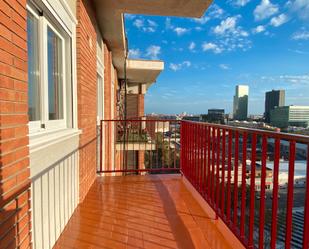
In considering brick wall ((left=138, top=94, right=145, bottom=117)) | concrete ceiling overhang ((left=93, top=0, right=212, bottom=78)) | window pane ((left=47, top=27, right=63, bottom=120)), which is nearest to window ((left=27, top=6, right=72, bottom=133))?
window pane ((left=47, top=27, right=63, bottom=120))

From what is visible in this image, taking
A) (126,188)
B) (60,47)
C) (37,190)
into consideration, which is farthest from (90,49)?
(37,190)

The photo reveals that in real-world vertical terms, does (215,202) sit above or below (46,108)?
below

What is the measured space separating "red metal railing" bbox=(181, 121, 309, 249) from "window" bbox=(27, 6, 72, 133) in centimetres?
168

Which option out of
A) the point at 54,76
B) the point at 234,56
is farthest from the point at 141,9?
the point at 234,56

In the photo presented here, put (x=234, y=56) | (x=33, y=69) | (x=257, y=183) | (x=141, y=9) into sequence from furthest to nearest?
(x=234, y=56) < (x=141, y=9) < (x=33, y=69) < (x=257, y=183)

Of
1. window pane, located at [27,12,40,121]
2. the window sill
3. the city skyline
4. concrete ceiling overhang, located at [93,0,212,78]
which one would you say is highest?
the city skyline

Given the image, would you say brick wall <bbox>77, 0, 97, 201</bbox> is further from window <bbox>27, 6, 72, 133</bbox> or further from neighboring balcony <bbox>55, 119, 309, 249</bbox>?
neighboring balcony <bbox>55, 119, 309, 249</bbox>

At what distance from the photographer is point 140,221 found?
8.87 feet

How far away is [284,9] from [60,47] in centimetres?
2357

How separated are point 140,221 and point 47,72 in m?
1.84

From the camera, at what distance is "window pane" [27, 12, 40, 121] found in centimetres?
189

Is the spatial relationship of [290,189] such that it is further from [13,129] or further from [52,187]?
[52,187]

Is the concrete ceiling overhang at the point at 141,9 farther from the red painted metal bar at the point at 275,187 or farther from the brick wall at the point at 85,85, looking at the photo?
Result: the red painted metal bar at the point at 275,187

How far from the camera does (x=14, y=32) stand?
1.39 m
